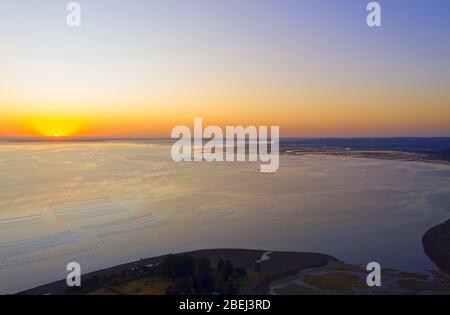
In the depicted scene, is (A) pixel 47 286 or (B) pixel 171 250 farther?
(B) pixel 171 250

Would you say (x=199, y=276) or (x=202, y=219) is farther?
(x=202, y=219)

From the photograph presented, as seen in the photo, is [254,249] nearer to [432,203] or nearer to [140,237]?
[140,237]

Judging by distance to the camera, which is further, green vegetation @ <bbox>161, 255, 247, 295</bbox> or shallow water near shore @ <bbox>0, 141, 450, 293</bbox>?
shallow water near shore @ <bbox>0, 141, 450, 293</bbox>

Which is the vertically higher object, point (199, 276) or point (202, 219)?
point (199, 276)

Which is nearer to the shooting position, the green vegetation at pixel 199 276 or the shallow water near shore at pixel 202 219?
the green vegetation at pixel 199 276
